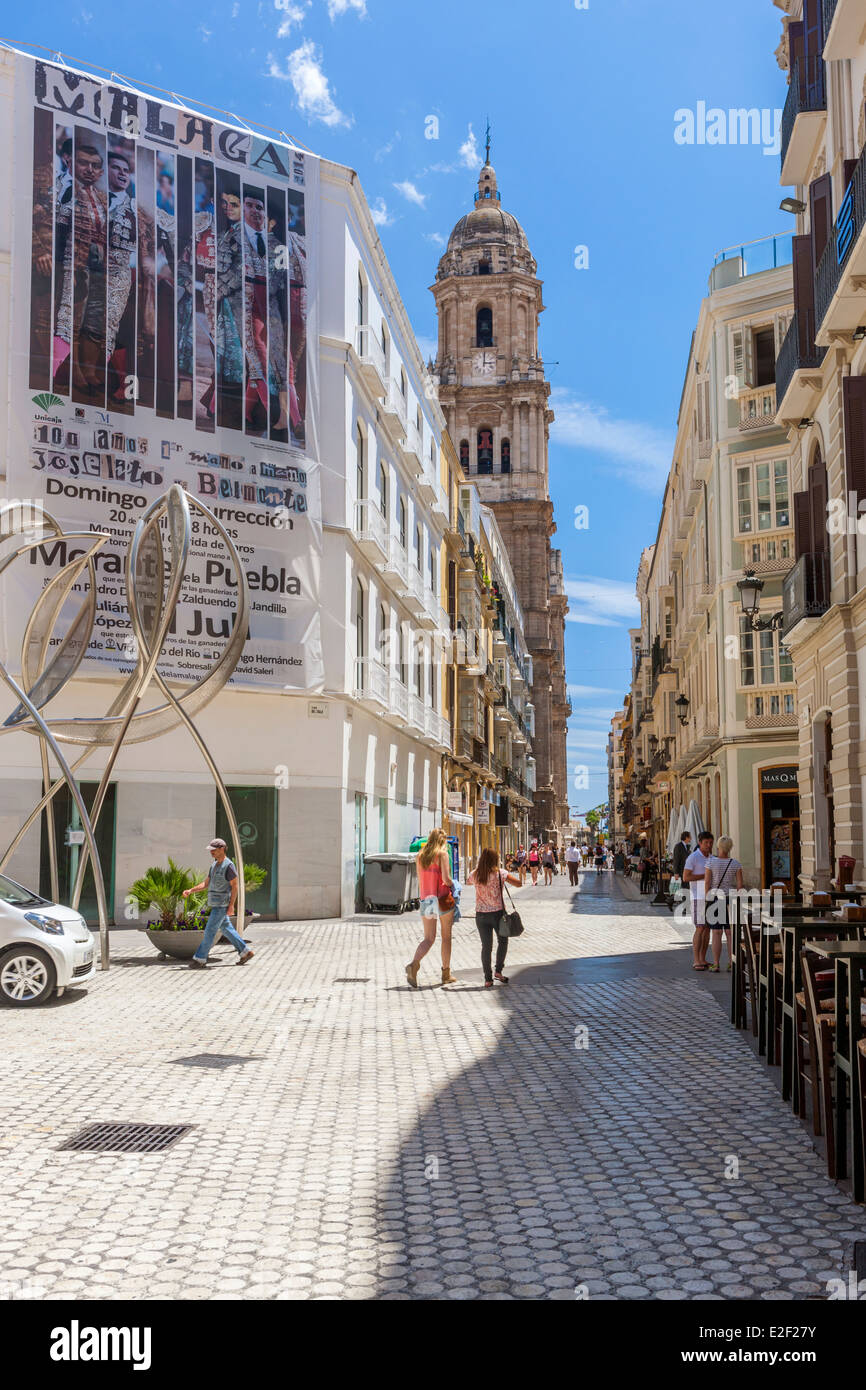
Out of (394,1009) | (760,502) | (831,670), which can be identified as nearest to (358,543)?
(760,502)

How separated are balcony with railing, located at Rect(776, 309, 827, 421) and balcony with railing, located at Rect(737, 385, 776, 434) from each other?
1168cm

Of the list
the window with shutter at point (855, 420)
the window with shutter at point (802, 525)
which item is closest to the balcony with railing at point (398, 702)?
the window with shutter at point (802, 525)

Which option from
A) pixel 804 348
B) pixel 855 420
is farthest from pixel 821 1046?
pixel 804 348

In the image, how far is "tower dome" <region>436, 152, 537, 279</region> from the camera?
3593 inches

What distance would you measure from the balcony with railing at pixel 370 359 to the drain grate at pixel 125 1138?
22.7m

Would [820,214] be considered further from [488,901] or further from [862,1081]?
[862,1081]

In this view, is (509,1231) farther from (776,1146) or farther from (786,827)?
(786,827)

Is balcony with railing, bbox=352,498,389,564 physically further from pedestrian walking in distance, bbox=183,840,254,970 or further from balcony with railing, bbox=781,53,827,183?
pedestrian walking in distance, bbox=183,840,254,970

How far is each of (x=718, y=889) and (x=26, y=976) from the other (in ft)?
27.7

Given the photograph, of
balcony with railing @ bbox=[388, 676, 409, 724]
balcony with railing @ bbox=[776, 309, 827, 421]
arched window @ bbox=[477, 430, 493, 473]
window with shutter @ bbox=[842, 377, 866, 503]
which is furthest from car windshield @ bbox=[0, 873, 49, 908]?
arched window @ bbox=[477, 430, 493, 473]

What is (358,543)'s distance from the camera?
28141mm

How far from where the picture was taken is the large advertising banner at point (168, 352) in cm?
2319

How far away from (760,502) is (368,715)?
36.3ft

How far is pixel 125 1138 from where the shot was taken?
23.4ft
